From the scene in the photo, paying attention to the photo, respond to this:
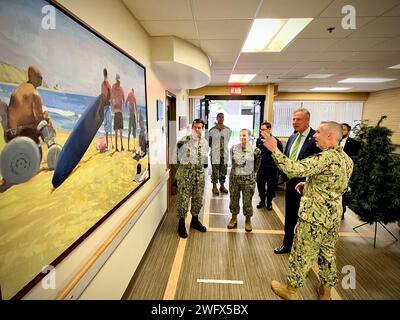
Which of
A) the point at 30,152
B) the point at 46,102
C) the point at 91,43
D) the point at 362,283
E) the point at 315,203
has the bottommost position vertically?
the point at 362,283

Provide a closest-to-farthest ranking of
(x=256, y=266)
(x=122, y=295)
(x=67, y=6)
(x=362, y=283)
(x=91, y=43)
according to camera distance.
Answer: (x=67, y=6), (x=91, y=43), (x=122, y=295), (x=362, y=283), (x=256, y=266)

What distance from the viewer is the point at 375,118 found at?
7.59 metres

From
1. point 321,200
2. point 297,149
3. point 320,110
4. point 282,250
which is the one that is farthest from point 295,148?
point 320,110

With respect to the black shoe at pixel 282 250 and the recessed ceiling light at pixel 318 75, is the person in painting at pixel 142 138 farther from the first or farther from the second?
the recessed ceiling light at pixel 318 75

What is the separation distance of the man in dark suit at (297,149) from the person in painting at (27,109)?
2276 mm

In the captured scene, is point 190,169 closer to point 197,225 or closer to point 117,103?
point 197,225

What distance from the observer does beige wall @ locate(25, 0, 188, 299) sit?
1210 mm

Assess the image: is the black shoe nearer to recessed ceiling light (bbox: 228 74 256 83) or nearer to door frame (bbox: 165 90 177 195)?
door frame (bbox: 165 90 177 195)

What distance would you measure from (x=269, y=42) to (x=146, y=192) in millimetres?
2663

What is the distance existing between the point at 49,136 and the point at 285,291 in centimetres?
225

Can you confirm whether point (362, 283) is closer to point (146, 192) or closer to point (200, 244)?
point (200, 244)

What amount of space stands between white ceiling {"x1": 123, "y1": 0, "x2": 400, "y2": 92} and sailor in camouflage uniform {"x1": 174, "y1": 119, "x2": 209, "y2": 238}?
3.74ft
